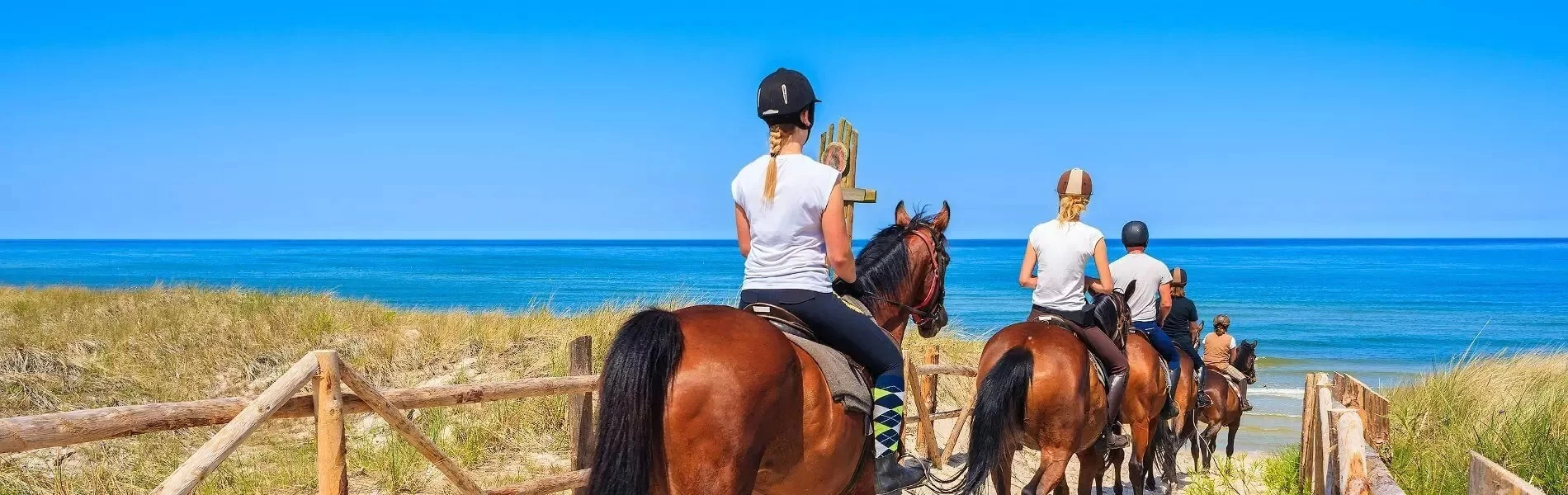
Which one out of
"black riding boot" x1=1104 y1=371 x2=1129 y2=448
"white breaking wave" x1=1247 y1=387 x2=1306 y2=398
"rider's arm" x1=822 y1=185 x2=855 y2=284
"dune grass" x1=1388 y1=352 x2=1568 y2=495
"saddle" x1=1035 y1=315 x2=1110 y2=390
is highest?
"rider's arm" x1=822 y1=185 x2=855 y2=284

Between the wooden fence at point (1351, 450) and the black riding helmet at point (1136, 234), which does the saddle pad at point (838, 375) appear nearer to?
the wooden fence at point (1351, 450)

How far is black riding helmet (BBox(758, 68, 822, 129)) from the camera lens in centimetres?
413

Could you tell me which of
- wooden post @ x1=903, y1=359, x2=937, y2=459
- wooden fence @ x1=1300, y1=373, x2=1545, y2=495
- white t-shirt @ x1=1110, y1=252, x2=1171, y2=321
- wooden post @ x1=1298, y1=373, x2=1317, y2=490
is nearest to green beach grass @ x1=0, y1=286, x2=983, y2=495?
wooden post @ x1=903, y1=359, x2=937, y2=459

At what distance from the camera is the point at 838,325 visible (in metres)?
4.23

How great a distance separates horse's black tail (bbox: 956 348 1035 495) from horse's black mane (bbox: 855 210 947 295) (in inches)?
55.7

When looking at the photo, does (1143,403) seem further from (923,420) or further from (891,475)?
(891,475)

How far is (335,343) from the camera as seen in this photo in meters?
11.9

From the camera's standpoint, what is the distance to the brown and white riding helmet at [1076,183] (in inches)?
271

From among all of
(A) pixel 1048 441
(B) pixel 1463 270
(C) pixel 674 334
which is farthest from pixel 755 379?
(B) pixel 1463 270

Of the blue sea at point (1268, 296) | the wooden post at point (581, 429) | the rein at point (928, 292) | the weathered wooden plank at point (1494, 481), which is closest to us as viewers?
the weathered wooden plank at point (1494, 481)

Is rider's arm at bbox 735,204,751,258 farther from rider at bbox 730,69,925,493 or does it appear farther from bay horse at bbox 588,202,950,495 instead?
bay horse at bbox 588,202,950,495

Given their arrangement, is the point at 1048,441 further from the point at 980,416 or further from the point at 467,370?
the point at 467,370

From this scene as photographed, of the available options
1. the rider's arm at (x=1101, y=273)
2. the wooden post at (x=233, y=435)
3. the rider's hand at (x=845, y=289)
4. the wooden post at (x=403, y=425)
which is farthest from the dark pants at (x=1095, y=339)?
the wooden post at (x=233, y=435)

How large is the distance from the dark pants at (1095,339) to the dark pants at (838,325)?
9.61ft
